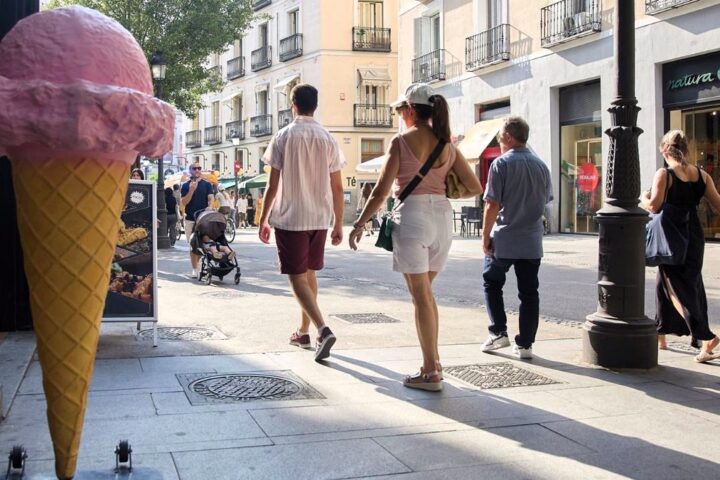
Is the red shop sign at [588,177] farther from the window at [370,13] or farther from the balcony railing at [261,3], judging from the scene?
A: the balcony railing at [261,3]

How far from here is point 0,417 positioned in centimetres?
396

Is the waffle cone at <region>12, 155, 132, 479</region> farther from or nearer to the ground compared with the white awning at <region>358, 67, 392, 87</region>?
nearer to the ground

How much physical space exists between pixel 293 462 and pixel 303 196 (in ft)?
9.15

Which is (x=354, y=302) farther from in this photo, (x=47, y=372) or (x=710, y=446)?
(x=47, y=372)

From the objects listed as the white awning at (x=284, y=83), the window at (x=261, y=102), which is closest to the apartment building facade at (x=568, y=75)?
the white awning at (x=284, y=83)

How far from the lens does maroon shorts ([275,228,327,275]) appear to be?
5844 millimetres

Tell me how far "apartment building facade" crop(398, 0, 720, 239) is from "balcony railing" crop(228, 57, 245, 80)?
1920 centimetres

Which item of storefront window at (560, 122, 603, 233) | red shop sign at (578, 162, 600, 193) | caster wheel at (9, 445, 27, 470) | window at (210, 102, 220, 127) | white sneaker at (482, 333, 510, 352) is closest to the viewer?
caster wheel at (9, 445, 27, 470)

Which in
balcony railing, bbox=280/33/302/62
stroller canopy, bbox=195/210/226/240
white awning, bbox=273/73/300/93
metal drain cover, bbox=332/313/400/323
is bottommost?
metal drain cover, bbox=332/313/400/323

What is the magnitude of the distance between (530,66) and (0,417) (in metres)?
21.3

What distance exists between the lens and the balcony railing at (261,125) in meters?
43.9

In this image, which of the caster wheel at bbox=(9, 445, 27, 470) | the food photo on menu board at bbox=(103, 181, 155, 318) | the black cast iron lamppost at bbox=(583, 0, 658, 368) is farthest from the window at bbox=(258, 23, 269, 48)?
the caster wheel at bbox=(9, 445, 27, 470)

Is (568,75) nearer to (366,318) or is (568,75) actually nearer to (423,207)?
(366,318)

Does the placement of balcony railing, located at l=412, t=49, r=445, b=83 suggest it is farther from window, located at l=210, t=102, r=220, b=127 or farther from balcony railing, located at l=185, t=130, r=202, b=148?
balcony railing, located at l=185, t=130, r=202, b=148
